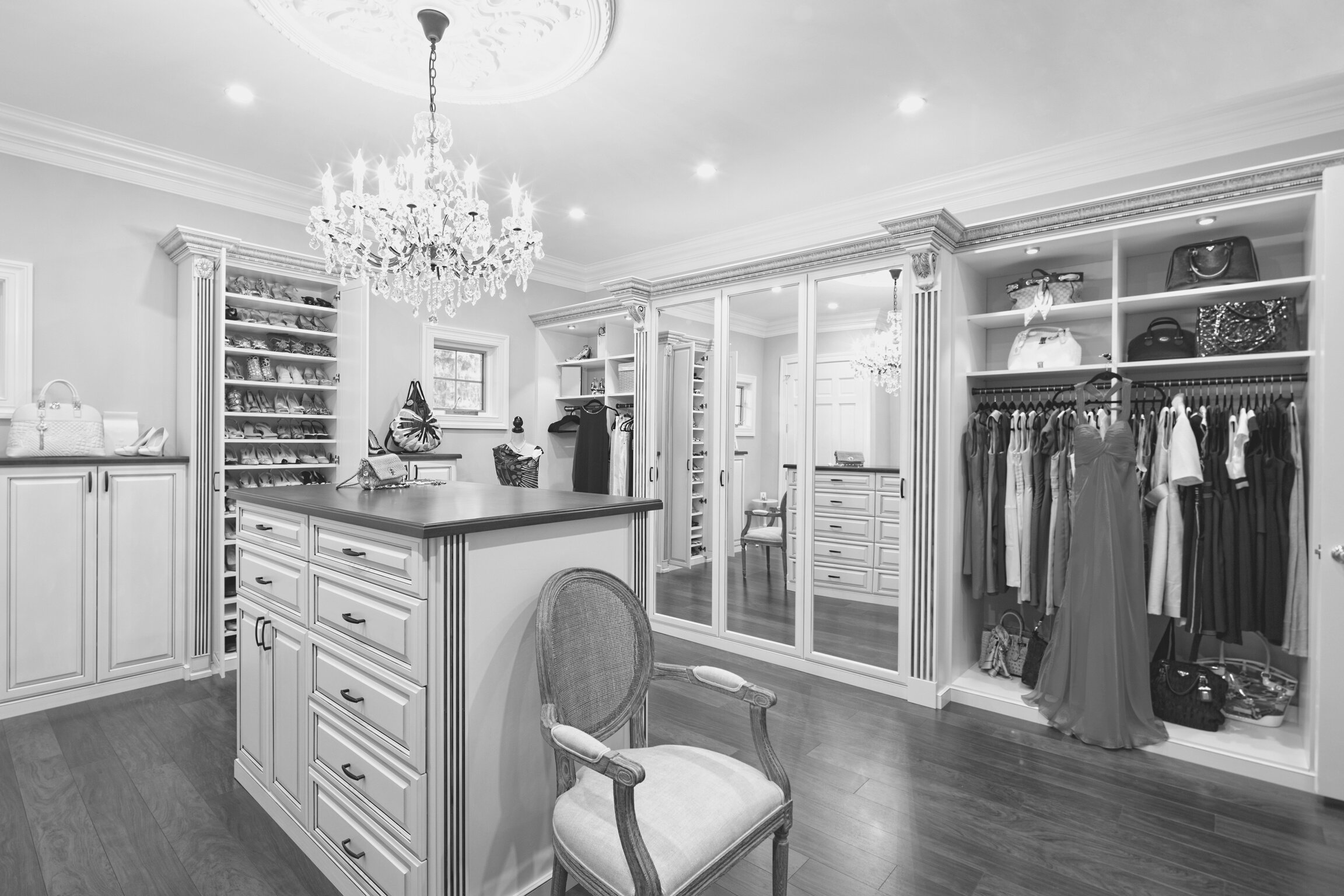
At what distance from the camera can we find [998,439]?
3346 mm

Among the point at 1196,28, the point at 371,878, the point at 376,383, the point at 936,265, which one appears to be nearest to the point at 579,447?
the point at 376,383

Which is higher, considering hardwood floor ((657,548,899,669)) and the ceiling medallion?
the ceiling medallion

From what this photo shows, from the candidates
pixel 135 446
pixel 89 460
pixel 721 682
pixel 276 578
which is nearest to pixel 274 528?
pixel 276 578

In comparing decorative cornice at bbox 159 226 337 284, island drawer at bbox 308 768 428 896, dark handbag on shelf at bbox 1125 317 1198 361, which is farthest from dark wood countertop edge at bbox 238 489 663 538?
dark handbag on shelf at bbox 1125 317 1198 361

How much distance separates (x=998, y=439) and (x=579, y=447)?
326 centimetres

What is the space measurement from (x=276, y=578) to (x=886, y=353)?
9.73 feet

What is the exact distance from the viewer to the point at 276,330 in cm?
405

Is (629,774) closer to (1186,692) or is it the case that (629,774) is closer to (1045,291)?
(1186,692)

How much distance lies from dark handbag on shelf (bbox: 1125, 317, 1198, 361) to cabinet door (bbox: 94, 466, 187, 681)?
16.2 feet

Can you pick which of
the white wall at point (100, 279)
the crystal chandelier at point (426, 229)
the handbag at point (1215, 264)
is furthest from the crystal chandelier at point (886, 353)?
the white wall at point (100, 279)

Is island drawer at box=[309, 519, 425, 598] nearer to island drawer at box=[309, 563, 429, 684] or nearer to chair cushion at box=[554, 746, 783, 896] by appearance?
island drawer at box=[309, 563, 429, 684]

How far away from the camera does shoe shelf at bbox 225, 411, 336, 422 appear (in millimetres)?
3816

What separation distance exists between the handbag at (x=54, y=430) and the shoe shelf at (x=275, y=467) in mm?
604

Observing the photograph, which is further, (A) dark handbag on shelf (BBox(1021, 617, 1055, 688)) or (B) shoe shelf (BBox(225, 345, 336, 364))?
(B) shoe shelf (BBox(225, 345, 336, 364))
